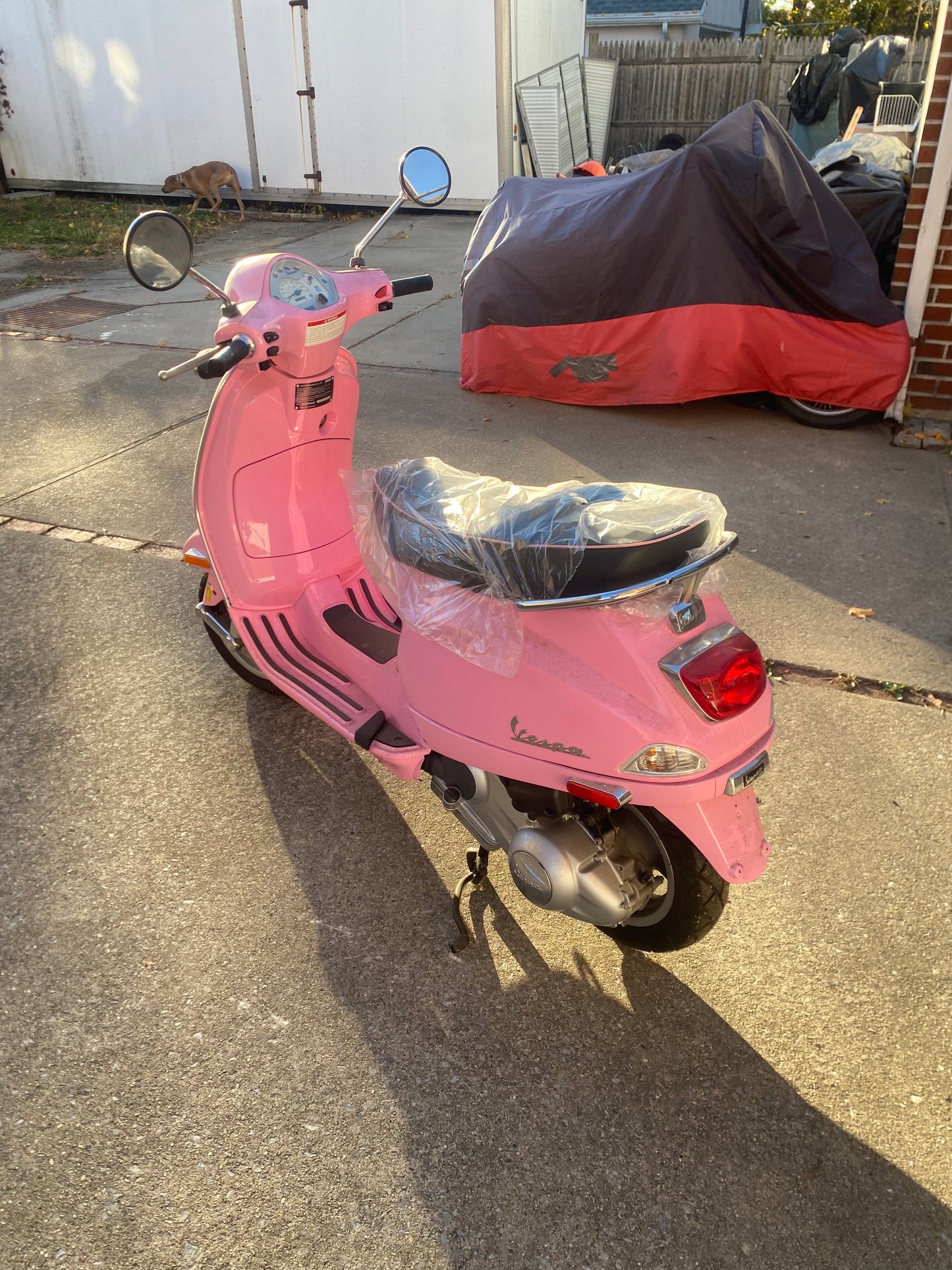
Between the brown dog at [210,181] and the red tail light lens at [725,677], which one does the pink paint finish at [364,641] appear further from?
the brown dog at [210,181]

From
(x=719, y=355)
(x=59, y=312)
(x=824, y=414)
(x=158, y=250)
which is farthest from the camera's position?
(x=59, y=312)

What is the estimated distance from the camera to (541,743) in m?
2.10

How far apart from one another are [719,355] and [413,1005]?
4.36 meters

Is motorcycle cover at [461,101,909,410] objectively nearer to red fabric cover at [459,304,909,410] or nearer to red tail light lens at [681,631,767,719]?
red fabric cover at [459,304,909,410]

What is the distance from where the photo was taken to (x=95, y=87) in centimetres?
1467

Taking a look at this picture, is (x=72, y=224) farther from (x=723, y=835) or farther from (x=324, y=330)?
(x=723, y=835)

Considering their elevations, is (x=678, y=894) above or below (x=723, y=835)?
below

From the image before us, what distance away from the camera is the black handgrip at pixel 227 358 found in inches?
99.9

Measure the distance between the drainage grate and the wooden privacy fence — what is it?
10837mm

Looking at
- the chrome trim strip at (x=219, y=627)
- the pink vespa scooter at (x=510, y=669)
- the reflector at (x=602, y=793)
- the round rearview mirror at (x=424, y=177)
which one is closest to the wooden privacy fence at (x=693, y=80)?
the round rearview mirror at (x=424, y=177)

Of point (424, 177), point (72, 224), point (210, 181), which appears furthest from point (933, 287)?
point (72, 224)

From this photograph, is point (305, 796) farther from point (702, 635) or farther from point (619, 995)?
point (702, 635)

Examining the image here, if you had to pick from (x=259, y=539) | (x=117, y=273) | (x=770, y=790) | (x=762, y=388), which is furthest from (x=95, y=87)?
(x=770, y=790)

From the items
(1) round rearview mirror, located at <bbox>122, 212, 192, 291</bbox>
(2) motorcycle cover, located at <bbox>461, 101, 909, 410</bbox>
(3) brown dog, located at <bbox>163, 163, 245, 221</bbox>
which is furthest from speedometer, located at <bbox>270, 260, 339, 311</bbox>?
(3) brown dog, located at <bbox>163, 163, 245, 221</bbox>
